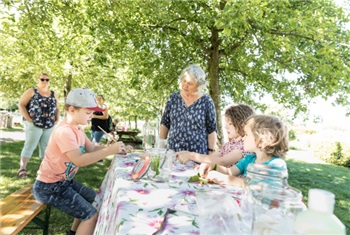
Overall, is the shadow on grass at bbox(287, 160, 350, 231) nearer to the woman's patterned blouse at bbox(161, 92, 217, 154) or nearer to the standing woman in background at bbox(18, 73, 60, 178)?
the woman's patterned blouse at bbox(161, 92, 217, 154)

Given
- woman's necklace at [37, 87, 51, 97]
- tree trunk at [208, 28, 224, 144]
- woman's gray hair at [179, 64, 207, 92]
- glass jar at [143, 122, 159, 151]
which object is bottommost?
glass jar at [143, 122, 159, 151]

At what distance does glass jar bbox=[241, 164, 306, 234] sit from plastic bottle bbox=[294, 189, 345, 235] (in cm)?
10

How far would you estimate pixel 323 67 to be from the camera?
4852mm

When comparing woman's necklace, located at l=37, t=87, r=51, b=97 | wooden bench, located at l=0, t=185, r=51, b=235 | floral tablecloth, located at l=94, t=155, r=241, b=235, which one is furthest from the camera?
woman's necklace, located at l=37, t=87, r=51, b=97

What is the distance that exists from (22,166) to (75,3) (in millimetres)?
3818

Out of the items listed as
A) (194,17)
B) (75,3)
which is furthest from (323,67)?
(75,3)

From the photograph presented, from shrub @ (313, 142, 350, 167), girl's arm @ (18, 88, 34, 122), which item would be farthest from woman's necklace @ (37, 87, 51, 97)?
shrub @ (313, 142, 350, 167)

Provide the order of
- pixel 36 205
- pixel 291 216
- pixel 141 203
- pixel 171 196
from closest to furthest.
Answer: pixel 291 216
pixel 141 203
pixel 171 196
pixel 36 205

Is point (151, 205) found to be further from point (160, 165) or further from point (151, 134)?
point (151, 134)

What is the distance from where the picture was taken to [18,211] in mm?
2172

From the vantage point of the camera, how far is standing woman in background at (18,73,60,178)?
186 inches

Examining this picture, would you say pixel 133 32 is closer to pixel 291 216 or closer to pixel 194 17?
→ pixel 194 17

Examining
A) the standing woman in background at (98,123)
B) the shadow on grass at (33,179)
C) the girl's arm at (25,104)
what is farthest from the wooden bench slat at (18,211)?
the standing woman in background at (98,123)

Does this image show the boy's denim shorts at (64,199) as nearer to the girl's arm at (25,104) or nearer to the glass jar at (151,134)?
the glass jar at (151,134)
